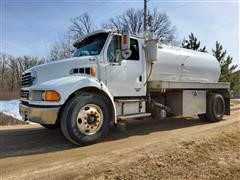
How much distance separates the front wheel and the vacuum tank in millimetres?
2168

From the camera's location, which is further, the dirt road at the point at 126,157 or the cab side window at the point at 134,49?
the cab side window at the point at 134,49

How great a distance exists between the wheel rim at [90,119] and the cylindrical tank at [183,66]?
226 cm

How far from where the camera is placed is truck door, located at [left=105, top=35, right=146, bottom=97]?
565 centimetres

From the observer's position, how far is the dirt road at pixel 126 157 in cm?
338

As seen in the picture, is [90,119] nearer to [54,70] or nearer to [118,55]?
[54,70]

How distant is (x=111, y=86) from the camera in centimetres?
566

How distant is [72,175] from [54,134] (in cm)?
298

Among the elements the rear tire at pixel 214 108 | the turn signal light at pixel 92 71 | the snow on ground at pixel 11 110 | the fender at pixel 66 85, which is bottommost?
the snow on ground at pixel 11 110

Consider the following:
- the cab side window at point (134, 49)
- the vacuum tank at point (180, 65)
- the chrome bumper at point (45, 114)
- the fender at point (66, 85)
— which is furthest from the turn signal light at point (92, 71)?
the vacuum tank at point (180, 65)

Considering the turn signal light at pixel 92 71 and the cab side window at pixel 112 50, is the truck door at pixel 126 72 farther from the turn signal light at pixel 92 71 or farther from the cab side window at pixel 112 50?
the turn signal light at pixel 92 71

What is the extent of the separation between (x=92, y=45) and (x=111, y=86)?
3.99 ft

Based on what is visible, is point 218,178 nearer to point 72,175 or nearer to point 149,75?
point 72,175

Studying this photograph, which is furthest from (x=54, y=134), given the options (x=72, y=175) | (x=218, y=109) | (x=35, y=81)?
(x=218, y=109)

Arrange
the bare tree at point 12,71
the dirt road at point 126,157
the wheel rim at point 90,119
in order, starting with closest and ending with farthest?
1. the dirt road at point 126,157
2. the wheel rim at point 90,119
3. the bare tree at point 12,71
